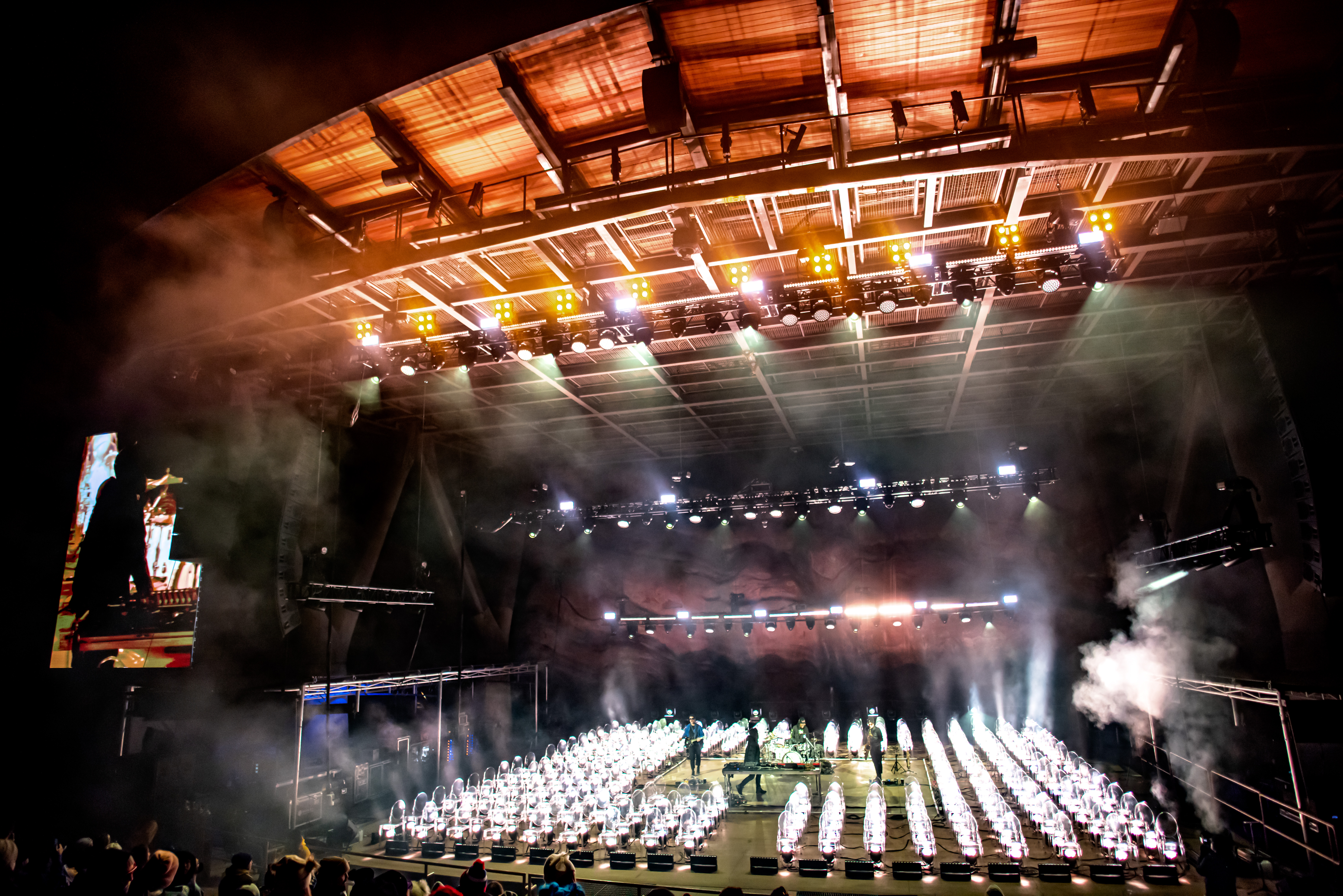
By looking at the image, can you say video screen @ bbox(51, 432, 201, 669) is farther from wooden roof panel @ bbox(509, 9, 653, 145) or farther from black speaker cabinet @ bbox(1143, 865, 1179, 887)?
black speaker cabinet @ bbox(1143, 865, 1179, 887)

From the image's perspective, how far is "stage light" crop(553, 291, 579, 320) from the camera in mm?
9258

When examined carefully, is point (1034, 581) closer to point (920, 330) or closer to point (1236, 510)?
point (1236, 510)

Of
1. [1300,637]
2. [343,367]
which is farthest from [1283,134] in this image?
[343,367]

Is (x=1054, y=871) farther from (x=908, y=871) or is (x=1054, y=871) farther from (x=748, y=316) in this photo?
(x=748, y=316)

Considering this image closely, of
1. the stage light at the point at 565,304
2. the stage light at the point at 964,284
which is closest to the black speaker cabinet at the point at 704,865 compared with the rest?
the stage light at the point at 565,304

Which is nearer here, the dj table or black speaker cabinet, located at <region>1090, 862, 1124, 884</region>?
black speaker cabinet, located at <region>1090, 862, 1124, 884</region>

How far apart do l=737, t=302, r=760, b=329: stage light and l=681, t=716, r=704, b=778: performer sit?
30.0 feet

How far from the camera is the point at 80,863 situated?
5.71 metres

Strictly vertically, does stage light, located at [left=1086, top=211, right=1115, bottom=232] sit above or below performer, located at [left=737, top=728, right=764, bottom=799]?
above

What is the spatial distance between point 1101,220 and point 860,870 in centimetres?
857

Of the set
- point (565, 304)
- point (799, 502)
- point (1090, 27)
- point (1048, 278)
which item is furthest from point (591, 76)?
point (799, 502)

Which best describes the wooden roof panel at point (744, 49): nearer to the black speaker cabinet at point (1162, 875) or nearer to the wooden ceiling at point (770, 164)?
the wooden ceiling at point (770, 164)

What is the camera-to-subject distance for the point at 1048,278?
7809 mm

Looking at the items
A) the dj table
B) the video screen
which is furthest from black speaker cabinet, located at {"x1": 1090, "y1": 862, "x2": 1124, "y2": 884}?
the video screen
